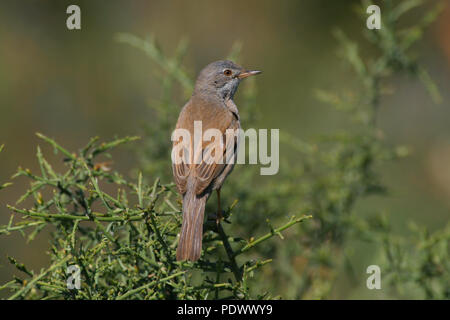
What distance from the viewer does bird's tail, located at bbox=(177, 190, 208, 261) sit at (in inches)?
114

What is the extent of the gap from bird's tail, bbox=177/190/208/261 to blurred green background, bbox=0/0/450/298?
10.6 ft

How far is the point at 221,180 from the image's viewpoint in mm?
4129

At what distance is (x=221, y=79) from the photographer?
539 cm

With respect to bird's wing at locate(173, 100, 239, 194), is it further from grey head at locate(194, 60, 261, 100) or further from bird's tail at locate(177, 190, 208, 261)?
grey head at locate(194, 60, 261, 100)

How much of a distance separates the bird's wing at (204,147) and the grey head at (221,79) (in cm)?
54

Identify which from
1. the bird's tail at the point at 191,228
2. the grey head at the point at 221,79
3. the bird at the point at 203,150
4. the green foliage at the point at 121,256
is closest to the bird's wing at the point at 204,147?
the bird at the point at 203,150

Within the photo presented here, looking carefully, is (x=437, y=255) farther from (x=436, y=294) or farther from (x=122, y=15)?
(x=122, y=15)

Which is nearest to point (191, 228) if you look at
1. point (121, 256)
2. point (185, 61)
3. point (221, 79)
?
point (121, 256)

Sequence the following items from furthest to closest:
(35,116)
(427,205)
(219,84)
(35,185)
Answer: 1. (35,116)
2. (427,205)
3. (219,84)
4. (35,185)

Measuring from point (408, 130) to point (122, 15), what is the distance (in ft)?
12.3

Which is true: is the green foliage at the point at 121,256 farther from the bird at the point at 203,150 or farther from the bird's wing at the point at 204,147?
the bird's wing at the point at 204,147

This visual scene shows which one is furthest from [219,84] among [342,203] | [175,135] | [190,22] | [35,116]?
[35,116]

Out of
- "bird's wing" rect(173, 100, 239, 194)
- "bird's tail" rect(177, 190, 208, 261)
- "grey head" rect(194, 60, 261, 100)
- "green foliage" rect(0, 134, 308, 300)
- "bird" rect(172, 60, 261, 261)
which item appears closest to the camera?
"green foliage" rect(0, 134, 308, 300)

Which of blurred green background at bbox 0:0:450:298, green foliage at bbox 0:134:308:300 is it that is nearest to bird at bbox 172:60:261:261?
green foliage at bbox 0:134:308:300
